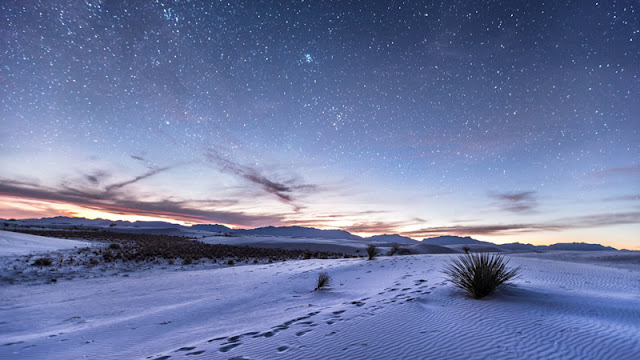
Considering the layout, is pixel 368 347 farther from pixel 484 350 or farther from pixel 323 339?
pixel 484 350

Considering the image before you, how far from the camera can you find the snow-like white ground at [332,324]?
3.39 metres

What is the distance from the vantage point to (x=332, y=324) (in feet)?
14.8

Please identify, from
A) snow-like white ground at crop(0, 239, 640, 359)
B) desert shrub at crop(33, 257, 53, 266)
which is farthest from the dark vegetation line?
snow-like white ground at crop(0, 239, 640, 359)

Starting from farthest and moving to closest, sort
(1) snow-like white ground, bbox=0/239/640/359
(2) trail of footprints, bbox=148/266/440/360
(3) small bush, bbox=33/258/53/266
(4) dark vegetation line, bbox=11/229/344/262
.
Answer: (4) dark vegetation line, bbox=11/229/344/262
(3) small bush, bbox=33/258/53/266
(2) trail of footprints, bbox=148/266/440/360
(1) snow-like white ground, bbox=0/239/640/359

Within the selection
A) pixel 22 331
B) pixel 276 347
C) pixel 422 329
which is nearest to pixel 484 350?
pixel 422 329

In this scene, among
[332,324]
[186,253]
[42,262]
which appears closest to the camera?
→ [332,324]

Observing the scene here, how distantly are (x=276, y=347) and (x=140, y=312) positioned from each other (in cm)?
524

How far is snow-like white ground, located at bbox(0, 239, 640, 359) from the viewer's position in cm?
339

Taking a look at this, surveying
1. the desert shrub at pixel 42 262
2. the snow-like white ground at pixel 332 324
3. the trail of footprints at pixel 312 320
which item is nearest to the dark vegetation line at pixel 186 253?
the desert shrub at pixel 42 262

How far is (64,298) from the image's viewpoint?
900 cm

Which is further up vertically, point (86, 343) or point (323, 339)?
point (323, 339)

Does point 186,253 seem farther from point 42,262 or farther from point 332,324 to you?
point 332,324

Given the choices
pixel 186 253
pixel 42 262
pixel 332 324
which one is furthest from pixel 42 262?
pixel 332 324

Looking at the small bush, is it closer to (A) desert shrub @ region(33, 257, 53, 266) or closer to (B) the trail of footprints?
(A) desert shrub @ region(33, 257, 53, 266)
